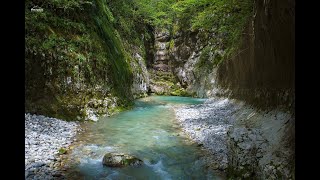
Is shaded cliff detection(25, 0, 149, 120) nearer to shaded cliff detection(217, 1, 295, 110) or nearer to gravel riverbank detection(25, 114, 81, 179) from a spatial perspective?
gravel riverbank detection(25, 114, 81, 179)

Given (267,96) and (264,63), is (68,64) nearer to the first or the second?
(264,63)

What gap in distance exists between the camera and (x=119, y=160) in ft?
23.3

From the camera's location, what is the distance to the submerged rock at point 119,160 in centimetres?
706

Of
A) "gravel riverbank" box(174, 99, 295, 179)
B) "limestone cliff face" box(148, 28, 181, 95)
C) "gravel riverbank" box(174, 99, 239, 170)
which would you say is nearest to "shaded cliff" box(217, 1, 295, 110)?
"gravel riverbank" box(174, 99, 295, 179)

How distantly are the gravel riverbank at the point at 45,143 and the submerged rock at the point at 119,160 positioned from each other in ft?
3.93

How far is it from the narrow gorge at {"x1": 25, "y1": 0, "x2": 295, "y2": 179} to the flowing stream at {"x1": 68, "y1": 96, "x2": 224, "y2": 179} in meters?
0.03

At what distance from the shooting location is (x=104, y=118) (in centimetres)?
1330

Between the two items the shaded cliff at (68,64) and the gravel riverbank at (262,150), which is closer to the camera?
the gravel riverbank at (262,150)

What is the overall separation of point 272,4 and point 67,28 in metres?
9.50

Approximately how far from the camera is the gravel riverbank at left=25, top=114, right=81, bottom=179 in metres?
6.38

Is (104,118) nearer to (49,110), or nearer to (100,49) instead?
(49,110)

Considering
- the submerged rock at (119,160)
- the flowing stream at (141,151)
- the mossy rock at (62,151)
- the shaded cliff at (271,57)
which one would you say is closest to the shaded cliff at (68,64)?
the flowing stream at (141,151)

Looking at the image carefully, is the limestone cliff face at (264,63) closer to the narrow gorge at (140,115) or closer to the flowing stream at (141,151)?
the narrow gorge at (140,115)
